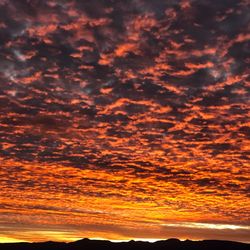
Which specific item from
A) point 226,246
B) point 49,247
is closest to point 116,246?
point 49,247

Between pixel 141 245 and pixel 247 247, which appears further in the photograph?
pixel 141 245

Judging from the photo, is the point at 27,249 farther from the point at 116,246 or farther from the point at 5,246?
the point at 116,246

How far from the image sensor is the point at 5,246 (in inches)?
4072

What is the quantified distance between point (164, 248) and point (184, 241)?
17.9 feet

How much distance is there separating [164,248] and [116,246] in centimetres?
1187

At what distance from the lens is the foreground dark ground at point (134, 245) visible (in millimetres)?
100750

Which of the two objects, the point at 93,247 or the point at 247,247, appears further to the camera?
the point at 93,247

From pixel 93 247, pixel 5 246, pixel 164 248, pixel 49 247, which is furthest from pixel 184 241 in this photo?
pixel 5 246

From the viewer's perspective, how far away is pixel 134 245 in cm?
10781

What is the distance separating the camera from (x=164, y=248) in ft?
344

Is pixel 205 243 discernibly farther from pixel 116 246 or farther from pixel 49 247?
pixel 49 247

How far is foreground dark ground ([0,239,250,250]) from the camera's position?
10075 cm

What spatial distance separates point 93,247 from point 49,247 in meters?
10.9

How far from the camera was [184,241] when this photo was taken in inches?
4195
